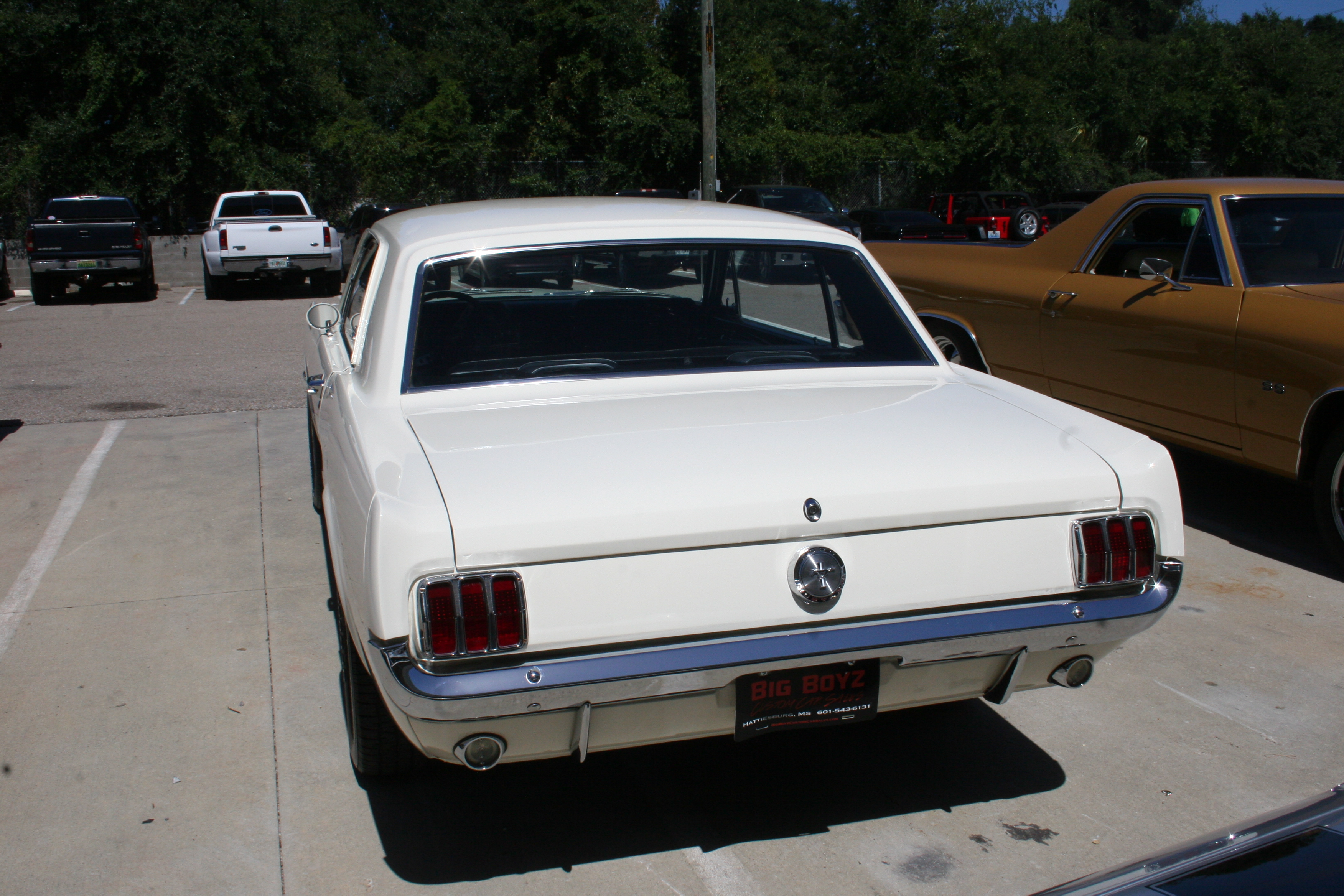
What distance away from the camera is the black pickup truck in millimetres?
17188

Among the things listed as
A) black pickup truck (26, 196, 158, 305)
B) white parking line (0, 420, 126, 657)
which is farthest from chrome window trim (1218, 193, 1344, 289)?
black pickup truck (26, 196, 158, 305)

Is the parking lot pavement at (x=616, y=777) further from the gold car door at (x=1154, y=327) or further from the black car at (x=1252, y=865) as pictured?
the black car at (x=1252, y=865)

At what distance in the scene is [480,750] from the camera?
2.52 meters

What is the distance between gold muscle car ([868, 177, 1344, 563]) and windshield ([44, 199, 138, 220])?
52.5 feet

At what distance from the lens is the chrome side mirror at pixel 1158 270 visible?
221 inches

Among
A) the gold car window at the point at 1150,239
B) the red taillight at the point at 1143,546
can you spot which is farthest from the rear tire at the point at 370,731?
the gold car window at the point at 1150,239

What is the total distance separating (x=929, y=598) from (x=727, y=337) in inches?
57.8

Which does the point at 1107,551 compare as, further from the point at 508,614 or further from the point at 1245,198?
the point at 1245,198

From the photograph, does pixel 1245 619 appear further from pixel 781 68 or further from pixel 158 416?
pixel 781 68

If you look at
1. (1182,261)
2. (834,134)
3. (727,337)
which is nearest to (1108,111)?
(834,134)

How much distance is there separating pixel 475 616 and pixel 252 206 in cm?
1843

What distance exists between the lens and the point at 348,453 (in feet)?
9.77

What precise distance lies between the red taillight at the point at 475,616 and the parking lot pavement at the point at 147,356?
6.34 metres

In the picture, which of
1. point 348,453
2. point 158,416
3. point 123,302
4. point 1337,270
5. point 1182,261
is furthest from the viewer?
point 123,302
